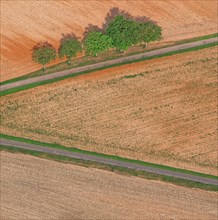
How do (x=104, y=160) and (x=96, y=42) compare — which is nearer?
(x=104, y=160)

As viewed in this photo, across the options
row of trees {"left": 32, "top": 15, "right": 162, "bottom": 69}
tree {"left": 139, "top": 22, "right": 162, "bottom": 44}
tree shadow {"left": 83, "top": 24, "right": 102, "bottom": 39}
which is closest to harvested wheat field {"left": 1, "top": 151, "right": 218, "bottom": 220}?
row of trees {"left": 32, "top": 15, "right": 162, "bottom": 69}

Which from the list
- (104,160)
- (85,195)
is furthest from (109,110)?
(85,195)

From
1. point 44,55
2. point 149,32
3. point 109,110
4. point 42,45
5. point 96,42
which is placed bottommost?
point 109,110

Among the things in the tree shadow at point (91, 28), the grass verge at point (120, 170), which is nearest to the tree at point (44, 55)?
the tree shadow at point (91, 28)

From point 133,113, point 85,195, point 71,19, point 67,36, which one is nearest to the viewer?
point 85,195

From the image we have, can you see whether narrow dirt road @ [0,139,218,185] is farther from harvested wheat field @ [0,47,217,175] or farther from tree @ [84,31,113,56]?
tree @ [84,31,113,56]

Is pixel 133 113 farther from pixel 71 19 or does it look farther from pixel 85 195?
pixel 71 19

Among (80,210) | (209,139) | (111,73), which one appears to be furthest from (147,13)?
(80,210)

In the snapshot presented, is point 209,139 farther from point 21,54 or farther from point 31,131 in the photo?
point 21,54
